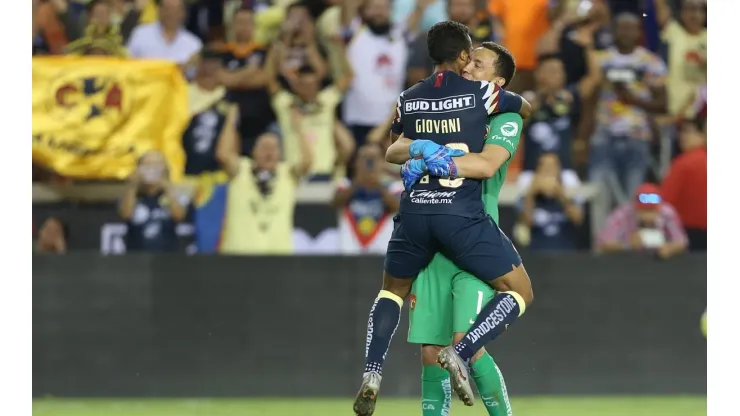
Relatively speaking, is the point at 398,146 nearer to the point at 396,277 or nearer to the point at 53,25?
the point at 396,277

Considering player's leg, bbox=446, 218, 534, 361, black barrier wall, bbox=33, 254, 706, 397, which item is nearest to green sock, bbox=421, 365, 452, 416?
player's leg, bbox=446, 218, 534, 361

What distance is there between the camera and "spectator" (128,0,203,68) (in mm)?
11391

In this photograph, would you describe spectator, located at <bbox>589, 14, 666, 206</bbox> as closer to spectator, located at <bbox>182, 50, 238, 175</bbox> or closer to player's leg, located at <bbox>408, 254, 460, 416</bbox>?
spectator, located at <bbox>182, 50, 238, 175</bbox>

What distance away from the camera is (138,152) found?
1094cm

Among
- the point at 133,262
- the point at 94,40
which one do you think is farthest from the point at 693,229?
the point at 94,40

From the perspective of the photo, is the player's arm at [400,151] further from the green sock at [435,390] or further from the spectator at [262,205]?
the spectator at [262,205]

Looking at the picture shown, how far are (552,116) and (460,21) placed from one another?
1120 mm

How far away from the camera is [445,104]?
669 centimetres

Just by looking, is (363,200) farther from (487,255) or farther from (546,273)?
(487,255)

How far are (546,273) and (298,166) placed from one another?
2168 mm

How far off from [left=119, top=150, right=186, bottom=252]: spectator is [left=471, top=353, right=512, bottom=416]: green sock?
4.32m

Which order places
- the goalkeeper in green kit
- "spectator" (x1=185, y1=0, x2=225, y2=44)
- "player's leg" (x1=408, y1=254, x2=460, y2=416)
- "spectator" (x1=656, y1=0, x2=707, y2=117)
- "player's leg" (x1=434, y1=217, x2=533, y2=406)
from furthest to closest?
1. "spectator" (x1=185, y1=0, x2=225, y2=44)
2. "spectator" (x1=656, y1=0, x2=707, y2=117)
3. "player's leg" (x1=408, y1=254, x2=460, y2=416)
4. the goalkeeper in green kit
5. "player's leg" (x1=434, y1=217, x2=533, y2=406)

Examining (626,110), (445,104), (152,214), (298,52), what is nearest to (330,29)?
(298,52)

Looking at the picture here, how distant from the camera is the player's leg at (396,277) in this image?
6.72 meters
